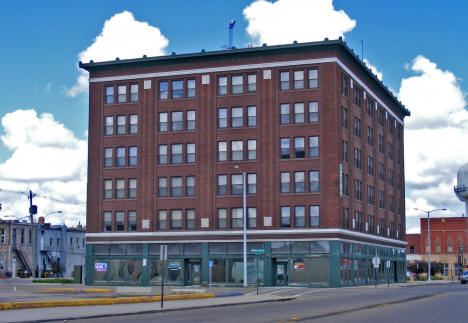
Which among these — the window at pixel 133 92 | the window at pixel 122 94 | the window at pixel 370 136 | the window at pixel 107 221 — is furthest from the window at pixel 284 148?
the window at pixel 107 221

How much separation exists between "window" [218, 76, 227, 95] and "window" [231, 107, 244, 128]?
223 centimetres

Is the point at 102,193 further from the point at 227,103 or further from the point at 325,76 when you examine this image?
the point at 325,76

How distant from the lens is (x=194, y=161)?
72875 mm

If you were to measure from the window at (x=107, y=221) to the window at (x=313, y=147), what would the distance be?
21.4 meters

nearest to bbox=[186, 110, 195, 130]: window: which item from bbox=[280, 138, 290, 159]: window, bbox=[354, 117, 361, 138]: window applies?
bbox=[280, 138, 290, 159]: window

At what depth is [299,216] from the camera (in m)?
69.1

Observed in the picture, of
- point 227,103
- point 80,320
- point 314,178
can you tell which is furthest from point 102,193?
point 80,320

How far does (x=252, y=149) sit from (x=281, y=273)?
12.0 m

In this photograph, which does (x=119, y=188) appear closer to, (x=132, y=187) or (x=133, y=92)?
(x=132, y=187)

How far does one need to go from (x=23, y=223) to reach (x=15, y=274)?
7191 mm

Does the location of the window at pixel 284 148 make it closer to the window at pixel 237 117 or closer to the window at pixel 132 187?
the window at pixel 237 117

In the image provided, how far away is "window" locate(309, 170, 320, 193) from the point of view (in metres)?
69.0

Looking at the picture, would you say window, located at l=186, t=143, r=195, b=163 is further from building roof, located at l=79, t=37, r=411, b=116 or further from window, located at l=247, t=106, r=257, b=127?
building roof, located at l=79, t=37, r=411, b=116

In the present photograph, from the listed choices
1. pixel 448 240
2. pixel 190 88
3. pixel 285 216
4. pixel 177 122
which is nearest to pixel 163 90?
pixel 190 88
